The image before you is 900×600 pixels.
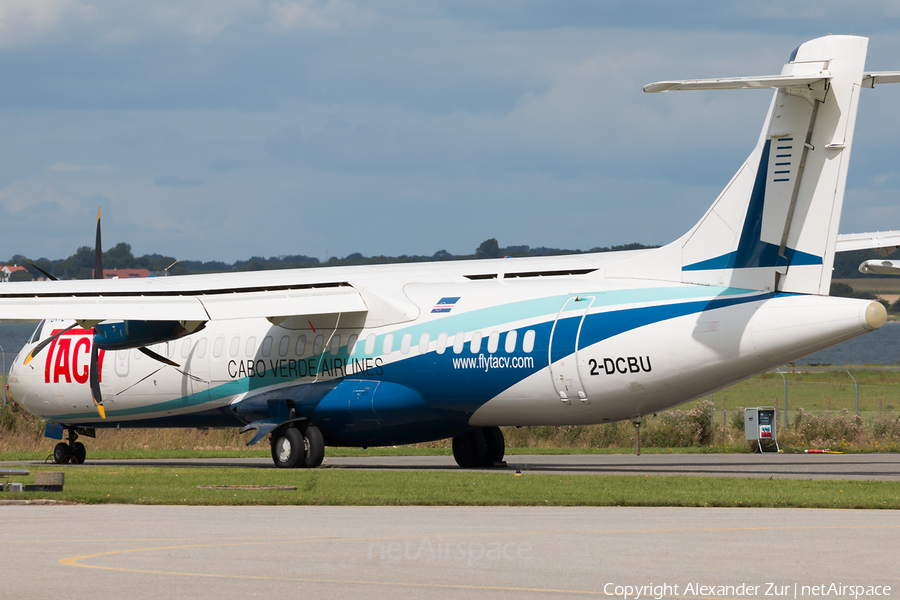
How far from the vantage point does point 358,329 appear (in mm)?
25219

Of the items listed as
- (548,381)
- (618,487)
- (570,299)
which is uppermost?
(570,299)

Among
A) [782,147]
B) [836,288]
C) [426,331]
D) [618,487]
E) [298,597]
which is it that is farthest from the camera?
[836,288]

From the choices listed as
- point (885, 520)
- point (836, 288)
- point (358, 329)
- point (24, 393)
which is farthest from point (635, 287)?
point (836, 288)

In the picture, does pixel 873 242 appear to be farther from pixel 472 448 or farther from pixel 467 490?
pixel 467 490

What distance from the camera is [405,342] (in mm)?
24328

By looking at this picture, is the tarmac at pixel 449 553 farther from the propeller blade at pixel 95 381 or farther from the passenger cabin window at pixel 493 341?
the propeller blade at pixel 95 381

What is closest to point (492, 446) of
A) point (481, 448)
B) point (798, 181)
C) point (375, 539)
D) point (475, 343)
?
point (481, 448)

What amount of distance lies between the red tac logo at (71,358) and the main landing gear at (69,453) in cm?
160

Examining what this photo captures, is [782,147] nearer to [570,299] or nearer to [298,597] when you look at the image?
[570,299]

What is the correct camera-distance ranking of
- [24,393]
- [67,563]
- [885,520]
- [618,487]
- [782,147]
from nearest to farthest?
[67,563] → [885,520] → [618,487] → [782,147] → [24,393]

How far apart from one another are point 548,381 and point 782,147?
19.8ft

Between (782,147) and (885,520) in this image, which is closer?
(885,520)

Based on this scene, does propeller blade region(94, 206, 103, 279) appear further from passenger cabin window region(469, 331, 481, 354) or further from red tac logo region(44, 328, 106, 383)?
passenger cabin window region(469, 331, 481, 354)

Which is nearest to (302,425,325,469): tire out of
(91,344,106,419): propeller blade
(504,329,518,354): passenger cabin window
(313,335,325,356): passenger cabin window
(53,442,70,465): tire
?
(313,335,325,356): passenger cabin window
